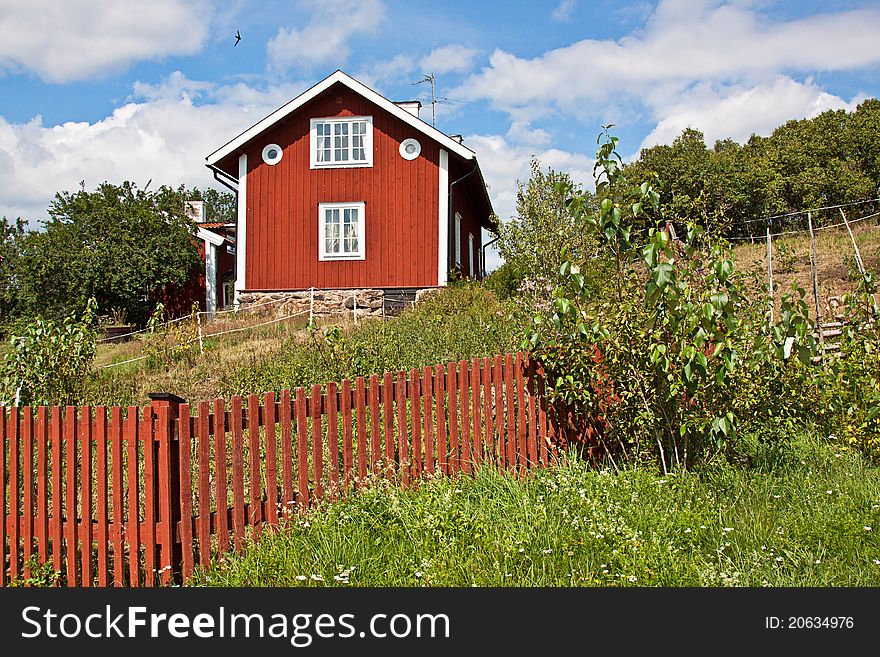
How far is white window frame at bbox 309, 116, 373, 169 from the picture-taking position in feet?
62.1

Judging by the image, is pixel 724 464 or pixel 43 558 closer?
pixel 43 558

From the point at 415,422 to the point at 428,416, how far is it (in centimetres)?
10

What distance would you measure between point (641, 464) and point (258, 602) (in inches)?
123

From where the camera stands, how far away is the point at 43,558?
15.3ft

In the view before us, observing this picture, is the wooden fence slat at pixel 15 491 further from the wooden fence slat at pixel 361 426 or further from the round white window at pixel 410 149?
the round white window at pixel 410 149

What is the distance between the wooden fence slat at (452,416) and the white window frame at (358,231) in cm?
1373

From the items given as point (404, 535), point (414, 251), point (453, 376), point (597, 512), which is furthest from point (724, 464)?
point (414, 251)

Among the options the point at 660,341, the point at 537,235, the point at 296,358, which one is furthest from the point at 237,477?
the point at 537,235

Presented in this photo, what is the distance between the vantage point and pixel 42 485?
465cm

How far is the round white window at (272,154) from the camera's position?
19188 millimetres

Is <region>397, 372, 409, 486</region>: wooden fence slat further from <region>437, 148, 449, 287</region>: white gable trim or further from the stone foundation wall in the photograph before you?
<region>437, 148, 449, 287</region>: white gable trim

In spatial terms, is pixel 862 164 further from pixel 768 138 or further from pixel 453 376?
pixel 453 376

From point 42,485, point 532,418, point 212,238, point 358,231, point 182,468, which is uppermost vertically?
point 212,238

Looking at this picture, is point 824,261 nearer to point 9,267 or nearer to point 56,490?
point 56,490
